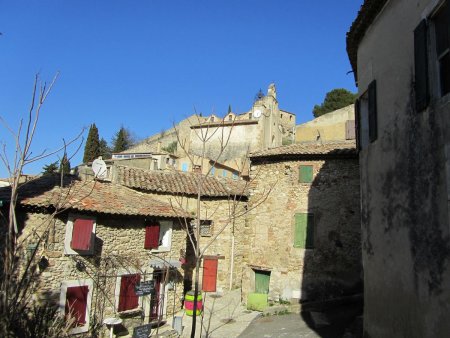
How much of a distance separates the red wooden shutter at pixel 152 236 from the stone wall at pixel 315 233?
4.72 m

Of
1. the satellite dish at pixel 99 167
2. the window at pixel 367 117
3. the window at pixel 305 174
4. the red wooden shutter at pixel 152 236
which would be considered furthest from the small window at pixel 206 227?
the window at pixel 367 117

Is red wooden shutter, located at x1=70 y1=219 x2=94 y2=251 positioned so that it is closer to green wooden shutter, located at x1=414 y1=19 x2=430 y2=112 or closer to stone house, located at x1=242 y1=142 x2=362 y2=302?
stone house, located at x1=242 y1=142 x2=362 y2=302

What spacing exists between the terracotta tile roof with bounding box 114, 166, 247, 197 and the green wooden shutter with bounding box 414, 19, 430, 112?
12916mm

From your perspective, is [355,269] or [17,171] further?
[355,269]

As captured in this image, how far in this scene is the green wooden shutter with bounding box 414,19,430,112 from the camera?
6.24 m

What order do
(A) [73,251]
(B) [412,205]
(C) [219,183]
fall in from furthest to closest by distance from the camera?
(C) [219,183]
(A) [73,251]
(B) [412,205]

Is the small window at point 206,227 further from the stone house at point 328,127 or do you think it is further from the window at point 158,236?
the stone house at point 328,127

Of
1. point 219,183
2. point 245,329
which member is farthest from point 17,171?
point 219,183

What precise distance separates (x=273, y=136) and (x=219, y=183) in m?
23.0

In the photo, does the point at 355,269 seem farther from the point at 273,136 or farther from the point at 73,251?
the point at 273,136

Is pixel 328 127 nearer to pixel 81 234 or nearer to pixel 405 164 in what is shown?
pixel 81 234

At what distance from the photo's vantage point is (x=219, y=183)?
22453 millimetres

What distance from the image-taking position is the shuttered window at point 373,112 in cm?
858

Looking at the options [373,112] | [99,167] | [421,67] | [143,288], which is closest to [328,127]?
[99,167]
